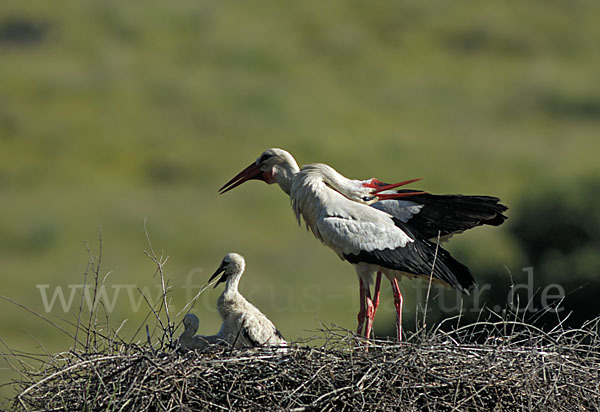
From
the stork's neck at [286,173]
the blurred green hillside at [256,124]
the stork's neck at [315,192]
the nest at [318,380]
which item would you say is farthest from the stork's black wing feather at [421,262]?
the blurred green hillside at [256,124]

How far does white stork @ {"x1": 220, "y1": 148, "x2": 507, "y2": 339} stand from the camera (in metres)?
6.46

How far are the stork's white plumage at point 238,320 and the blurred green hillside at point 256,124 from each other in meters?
8.46

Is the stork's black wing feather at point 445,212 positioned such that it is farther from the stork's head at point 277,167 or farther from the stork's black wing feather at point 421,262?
the stork's head at point 277,167

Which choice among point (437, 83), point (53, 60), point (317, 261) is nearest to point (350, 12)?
point (437, 83)

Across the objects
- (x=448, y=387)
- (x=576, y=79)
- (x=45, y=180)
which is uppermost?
(x=448, y=387)

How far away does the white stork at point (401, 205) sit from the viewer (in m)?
6.46

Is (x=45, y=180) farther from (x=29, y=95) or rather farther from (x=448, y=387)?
(x=448, y=387)

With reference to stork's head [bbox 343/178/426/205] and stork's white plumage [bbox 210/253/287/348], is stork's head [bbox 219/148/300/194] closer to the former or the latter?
stork's head [bbox 343/178/426/205]

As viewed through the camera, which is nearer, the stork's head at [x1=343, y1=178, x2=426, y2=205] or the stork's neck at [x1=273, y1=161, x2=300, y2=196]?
the stork's head at [x1=343, y1=178, x2=426, y2=205]

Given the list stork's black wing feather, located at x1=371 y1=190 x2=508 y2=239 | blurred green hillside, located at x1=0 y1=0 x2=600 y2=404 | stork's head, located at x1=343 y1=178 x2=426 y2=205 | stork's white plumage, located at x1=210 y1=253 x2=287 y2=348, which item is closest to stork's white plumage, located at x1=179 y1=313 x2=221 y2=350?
stork's white plumage, located at x1=210 y1=253 x2=287 y2=348

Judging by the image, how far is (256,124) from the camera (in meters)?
31.1

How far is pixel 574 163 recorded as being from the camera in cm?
2888

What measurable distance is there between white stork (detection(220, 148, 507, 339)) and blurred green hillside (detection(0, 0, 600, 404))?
7.68 m

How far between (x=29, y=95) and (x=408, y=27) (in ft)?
52.4
